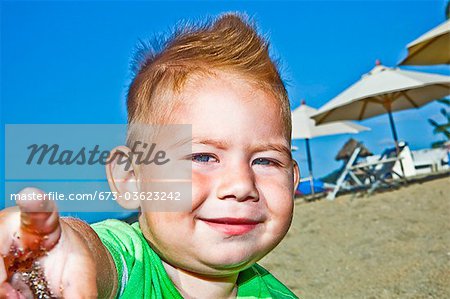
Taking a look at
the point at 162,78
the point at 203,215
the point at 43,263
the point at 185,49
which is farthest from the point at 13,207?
the point at 185,49

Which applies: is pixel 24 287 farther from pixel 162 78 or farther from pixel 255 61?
pixel 255 61

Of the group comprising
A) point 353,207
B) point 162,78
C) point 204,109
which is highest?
point 162,78

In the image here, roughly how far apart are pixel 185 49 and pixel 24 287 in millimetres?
835

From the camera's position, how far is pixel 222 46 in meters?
1.40

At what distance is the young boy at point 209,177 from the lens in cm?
118

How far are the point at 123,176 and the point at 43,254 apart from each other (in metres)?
0.62

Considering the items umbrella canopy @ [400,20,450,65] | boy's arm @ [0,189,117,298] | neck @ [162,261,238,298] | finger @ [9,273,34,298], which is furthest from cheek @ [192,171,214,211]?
umbrella canopy @ [400,20,450,65]

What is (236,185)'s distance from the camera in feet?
3.82

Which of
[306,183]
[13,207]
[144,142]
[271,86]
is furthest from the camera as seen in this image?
Answer: [306,183]

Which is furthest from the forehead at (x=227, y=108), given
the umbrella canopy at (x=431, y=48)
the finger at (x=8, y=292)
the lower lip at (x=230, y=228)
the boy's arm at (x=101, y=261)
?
the umbrella canopy at (x=431, y=48)

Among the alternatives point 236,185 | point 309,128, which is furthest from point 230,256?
point 309,128

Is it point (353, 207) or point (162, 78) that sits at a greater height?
point (162, 78)

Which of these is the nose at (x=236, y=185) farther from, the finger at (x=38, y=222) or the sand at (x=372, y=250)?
the sand at (x=372, y=250)

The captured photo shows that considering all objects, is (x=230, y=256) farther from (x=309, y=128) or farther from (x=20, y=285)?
(x=309, y=128)
